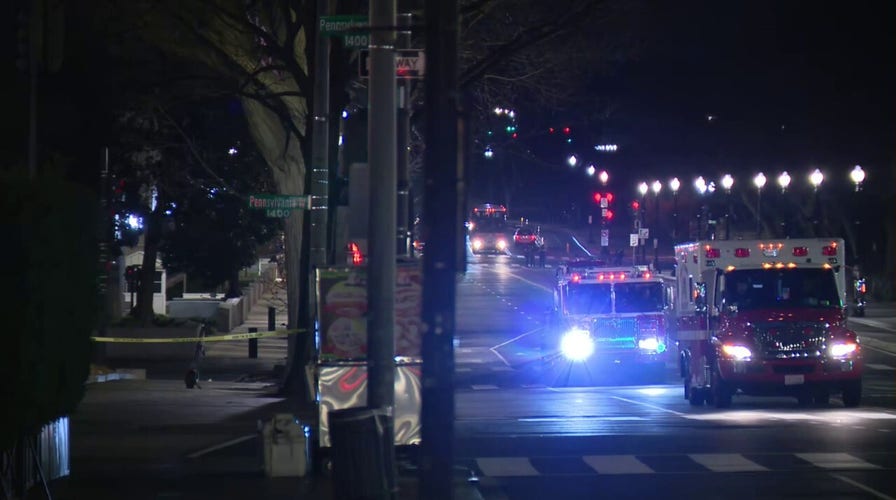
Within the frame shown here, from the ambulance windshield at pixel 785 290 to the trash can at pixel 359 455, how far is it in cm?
1281

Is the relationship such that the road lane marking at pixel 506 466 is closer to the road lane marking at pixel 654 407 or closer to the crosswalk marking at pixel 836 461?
the crosswalk marking at pixel 836 461

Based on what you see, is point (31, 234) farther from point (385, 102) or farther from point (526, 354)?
point (526, 354)

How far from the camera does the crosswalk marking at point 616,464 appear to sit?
1366cm

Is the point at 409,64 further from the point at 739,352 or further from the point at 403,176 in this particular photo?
the point at 739,352

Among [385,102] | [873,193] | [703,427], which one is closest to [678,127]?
[873,193]

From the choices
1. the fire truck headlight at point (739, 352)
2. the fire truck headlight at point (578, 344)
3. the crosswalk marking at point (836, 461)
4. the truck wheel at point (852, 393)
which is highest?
the fire truck headlight at point (739, 352)

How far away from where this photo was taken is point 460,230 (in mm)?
8445

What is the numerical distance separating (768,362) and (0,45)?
1604cm

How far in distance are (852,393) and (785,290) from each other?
2025 mm

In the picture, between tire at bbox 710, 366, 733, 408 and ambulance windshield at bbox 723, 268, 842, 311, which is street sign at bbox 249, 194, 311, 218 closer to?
ambulance windshield at bbox 723, 268, 842, 311

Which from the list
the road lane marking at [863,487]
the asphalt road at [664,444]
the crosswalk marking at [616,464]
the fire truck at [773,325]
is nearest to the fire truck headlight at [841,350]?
the fire truck at [773,325]

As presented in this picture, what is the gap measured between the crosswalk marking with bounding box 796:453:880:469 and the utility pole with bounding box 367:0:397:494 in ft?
18.2

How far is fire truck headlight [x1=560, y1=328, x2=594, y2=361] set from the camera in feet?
93.7

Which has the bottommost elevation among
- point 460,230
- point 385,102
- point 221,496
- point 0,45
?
point 221,496
